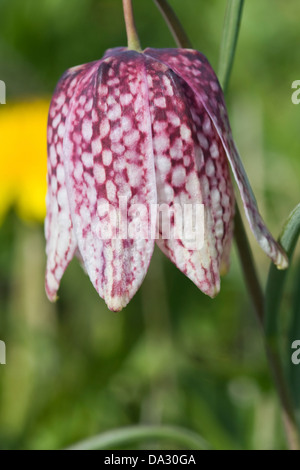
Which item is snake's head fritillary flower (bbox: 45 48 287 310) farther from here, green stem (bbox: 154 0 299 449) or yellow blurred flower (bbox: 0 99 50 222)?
yellow blurred flower (bbox: 0 99 50 222)

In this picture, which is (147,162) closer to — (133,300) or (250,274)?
(250,274)

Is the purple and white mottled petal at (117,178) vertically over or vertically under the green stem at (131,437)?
over

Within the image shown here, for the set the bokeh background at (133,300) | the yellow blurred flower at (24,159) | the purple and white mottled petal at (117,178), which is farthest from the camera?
the yellow blurred flower at (24,159)

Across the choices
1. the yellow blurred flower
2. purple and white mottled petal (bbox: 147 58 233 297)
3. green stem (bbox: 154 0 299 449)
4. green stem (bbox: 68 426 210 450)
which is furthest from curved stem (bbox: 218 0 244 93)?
the yellow blurred flower

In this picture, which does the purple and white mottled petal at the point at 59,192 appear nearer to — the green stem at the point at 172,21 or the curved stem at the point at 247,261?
the green stem at the point at 172,21

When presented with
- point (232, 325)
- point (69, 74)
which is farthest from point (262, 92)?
point (69, 74)

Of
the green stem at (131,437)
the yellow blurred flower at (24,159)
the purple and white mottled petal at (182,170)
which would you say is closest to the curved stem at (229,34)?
the purple and white mottled petal at (182,170)
